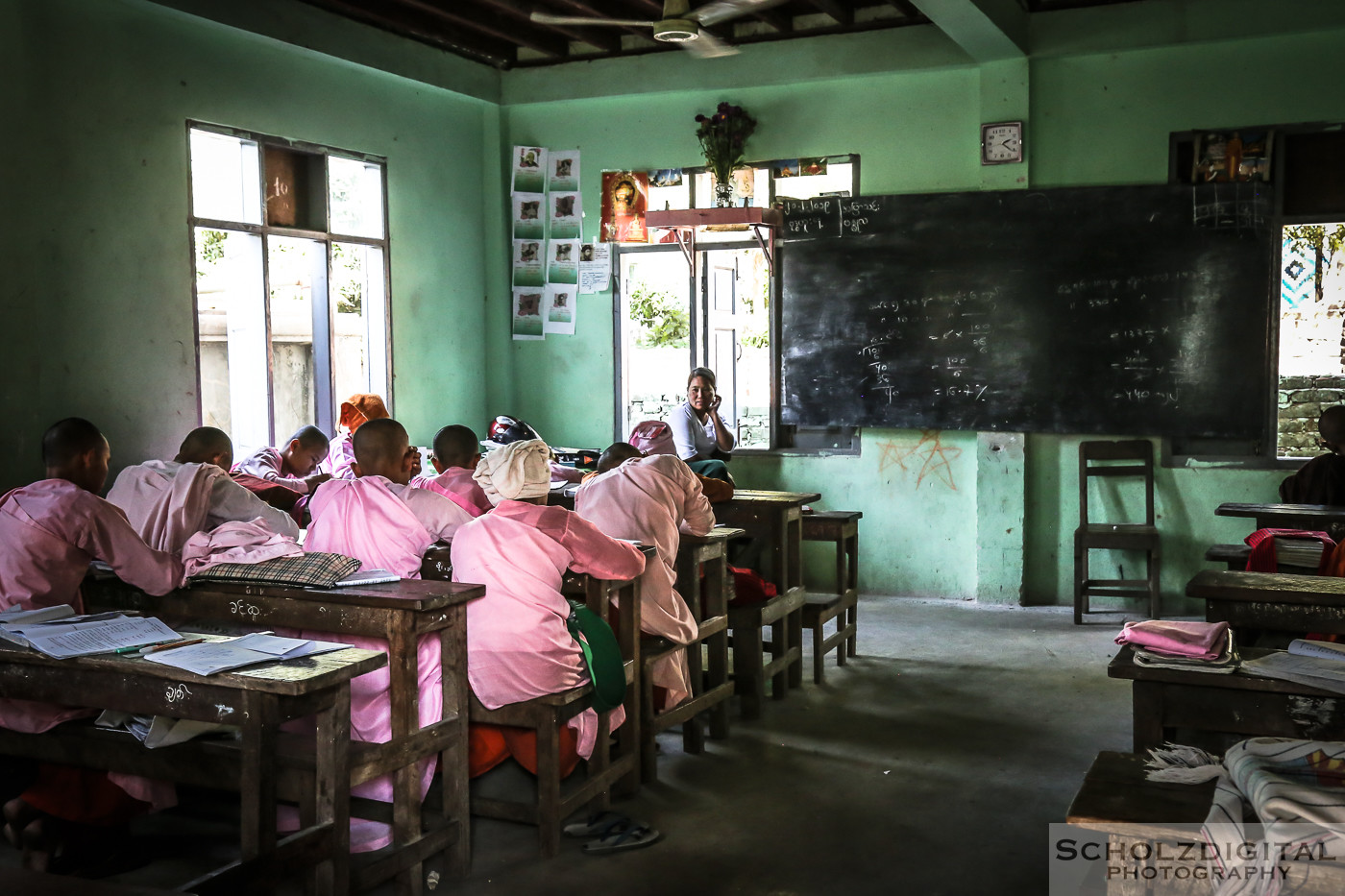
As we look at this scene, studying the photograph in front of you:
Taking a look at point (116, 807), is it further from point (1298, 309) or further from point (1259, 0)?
point (1259, 0)

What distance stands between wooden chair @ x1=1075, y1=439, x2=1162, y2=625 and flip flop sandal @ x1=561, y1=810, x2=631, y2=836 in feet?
12.1

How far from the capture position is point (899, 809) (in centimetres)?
352

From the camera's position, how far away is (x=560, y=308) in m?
7.86

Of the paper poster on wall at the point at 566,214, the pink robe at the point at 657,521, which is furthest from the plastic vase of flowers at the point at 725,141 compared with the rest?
the pink robe at the point at 657,521

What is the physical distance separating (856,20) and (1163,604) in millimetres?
3936

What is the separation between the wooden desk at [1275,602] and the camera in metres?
3.21

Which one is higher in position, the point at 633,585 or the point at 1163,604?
the point at 633,585

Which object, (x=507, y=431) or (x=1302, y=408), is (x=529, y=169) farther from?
(x=1302, y=408)

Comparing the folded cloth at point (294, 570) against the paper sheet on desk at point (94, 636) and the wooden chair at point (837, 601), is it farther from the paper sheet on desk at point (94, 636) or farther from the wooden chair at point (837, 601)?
the wooden chair at point (837, 601)

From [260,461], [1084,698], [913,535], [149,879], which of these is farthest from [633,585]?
[913,535]

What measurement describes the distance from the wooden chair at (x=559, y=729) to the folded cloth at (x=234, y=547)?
Result: 695mm

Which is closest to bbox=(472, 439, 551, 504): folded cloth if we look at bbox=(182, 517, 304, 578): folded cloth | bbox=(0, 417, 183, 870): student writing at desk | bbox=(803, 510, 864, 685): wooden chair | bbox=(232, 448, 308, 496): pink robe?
bbox=(182, 517, 304, 578): folded cloth

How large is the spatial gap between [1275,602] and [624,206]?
528 cm

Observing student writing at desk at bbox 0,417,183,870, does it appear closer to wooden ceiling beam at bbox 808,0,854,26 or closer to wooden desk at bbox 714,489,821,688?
wooden desk at bbox 714,489,821,688
